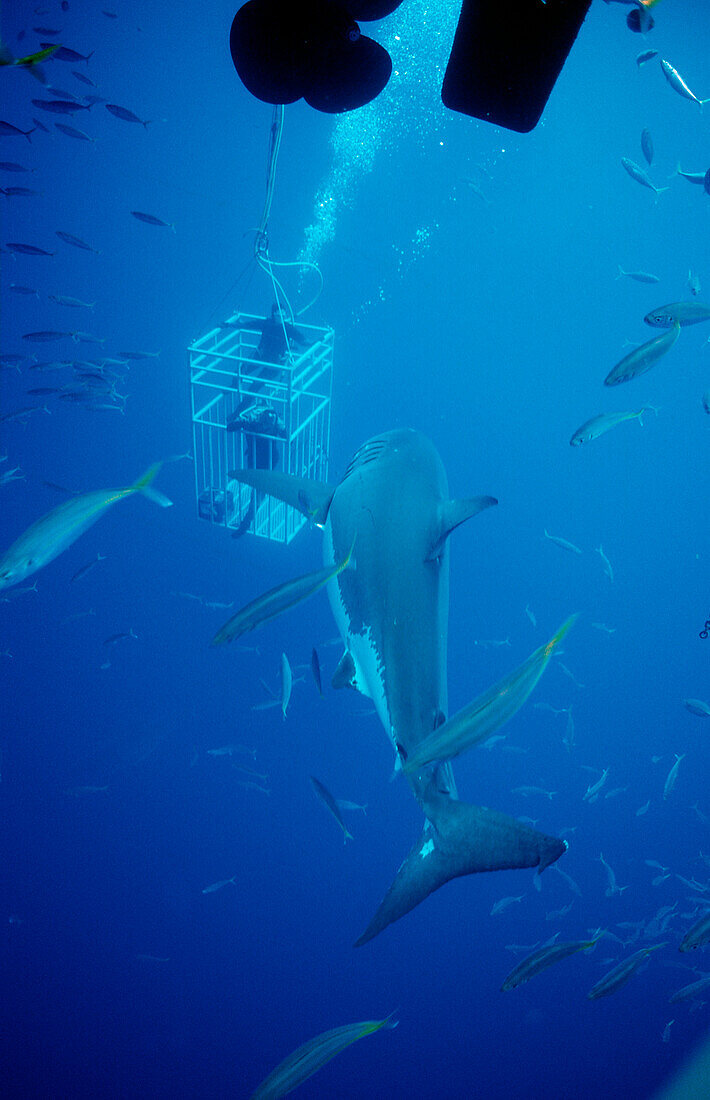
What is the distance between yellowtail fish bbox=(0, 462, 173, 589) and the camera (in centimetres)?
165

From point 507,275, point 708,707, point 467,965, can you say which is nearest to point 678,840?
point 467,965

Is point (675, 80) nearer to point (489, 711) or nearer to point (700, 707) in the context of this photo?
point (489, 711)

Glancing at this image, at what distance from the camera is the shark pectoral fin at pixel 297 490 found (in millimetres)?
2189

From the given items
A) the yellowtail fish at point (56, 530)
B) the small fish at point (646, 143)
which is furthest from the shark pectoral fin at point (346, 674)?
the small fish at point (646, 143)

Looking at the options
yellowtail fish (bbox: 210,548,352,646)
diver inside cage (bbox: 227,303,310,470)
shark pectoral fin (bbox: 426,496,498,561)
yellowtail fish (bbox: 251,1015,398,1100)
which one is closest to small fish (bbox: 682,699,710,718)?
yellowtail fish (bbox: 251,1015,398,1100)

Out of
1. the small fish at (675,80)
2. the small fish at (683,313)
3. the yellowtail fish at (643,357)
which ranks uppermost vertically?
the small fish at (675,80)

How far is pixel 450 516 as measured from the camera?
1.76m

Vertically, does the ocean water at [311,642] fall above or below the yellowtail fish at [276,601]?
below

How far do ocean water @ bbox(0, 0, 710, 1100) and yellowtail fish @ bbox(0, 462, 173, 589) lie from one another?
2601 millimetres

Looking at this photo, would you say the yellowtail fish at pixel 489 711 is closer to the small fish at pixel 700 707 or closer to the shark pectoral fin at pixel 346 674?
the shark pectoral fin at pixel 346 674

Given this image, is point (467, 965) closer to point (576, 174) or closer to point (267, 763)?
point (267, 763)

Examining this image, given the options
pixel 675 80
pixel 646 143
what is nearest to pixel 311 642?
pixel 646 143

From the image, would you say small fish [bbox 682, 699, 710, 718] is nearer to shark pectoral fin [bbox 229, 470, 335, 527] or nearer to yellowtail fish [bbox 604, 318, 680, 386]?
yellowtail fish [bbox 604, 318, 680, 386]

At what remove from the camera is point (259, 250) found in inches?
117
